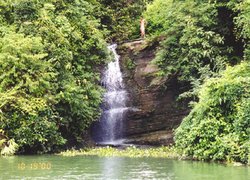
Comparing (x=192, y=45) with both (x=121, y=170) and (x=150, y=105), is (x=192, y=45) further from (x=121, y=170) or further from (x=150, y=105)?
(x=121, y=170)

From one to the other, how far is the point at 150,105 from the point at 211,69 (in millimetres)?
4387

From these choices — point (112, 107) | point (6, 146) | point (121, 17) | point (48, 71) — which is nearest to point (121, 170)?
Result: point (6, 146)

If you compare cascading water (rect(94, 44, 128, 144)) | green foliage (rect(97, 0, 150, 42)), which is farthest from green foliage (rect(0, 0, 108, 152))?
green foliage (rect(97, 0, 150, 42))

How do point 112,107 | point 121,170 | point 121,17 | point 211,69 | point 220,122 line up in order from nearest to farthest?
point 121,170
point 220,122
point 211,69
point 112,107
point 121,17

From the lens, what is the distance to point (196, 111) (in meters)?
19.7

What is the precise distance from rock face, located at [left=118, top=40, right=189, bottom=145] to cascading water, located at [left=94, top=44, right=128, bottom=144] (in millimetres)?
399

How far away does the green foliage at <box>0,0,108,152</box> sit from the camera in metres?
21.9

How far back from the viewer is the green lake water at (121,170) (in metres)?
13.7

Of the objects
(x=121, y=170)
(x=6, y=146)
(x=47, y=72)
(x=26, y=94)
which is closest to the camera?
(x=121, y=170)

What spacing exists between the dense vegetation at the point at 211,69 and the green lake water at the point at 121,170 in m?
1.16

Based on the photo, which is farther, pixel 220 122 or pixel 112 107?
pixel 112 107

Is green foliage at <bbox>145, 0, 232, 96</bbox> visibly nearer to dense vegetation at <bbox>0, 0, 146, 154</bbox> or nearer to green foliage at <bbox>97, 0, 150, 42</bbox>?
dense vegetation at <bbox>0, 0, 146, 154</bbox>

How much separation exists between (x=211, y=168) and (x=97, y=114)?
37.5 ft

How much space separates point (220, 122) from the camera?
18781 mm
